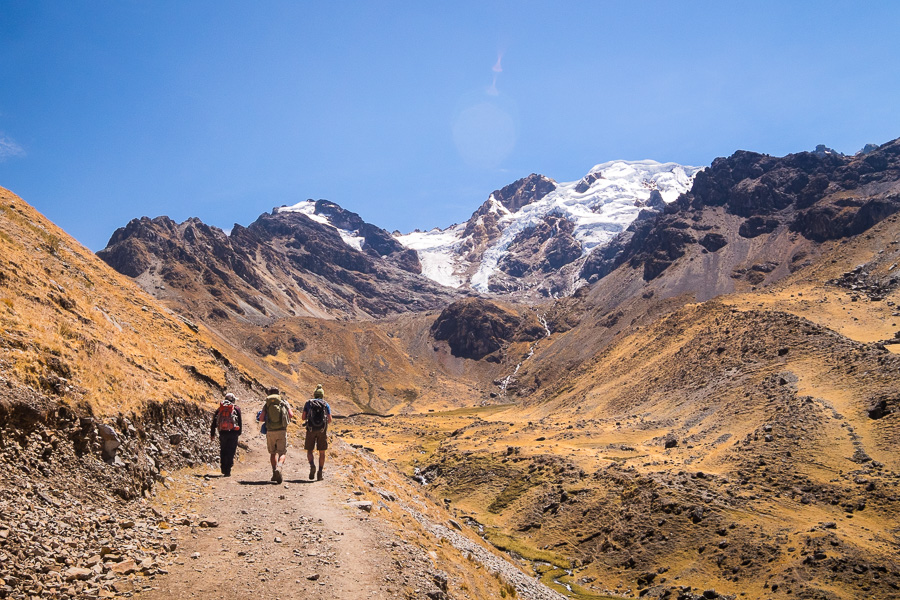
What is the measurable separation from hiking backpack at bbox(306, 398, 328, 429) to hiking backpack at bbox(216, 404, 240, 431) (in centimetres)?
272

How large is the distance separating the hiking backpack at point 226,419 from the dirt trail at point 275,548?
1817 mm

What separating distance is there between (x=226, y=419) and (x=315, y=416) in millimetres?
3343

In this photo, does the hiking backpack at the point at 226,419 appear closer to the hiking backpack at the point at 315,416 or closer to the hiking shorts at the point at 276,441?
the hiking shorts at the point at 276,441

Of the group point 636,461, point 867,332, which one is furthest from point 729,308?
point 636,461

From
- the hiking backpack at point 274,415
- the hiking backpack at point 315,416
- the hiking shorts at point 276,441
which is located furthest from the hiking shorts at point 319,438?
the hiking backpack at point 274,415

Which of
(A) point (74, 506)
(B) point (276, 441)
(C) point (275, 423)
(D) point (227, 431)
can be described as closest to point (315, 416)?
(C) point (275, 423)

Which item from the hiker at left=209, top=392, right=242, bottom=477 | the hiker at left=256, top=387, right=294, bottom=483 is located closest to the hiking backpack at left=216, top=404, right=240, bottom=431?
the hiker at left=209, top=392, right=242, bottom=477

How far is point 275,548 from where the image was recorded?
12.8 meters

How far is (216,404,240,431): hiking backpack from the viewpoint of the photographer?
63.5ft

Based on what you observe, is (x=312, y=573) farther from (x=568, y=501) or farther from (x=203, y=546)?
(x=568, y=501)

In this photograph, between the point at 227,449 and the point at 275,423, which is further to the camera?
the point at 275,423

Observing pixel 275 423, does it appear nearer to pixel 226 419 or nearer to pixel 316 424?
pixel 316 424

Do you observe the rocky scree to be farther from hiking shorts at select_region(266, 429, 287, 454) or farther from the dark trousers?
hiking shorts at select_region(266, 429, 287, 454)

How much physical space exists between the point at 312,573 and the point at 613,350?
146 metres
